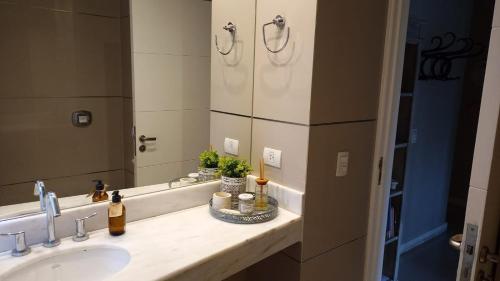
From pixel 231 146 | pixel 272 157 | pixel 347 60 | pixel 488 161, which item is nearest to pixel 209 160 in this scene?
pixel 231 146

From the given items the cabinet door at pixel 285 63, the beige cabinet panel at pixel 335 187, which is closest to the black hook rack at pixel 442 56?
the beige cabinet panel at pixel 335 187

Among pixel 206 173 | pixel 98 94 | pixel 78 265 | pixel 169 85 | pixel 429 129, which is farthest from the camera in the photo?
pixel 429 129

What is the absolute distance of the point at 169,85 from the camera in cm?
151

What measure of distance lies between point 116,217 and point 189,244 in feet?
0.92

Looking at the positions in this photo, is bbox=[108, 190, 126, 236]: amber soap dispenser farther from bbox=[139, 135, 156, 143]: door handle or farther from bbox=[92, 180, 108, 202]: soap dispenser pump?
bbox=[139, 135, 156, 143]: door handle

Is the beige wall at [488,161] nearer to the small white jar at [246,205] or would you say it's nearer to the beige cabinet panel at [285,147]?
the beige cabinet panel at [285,147]

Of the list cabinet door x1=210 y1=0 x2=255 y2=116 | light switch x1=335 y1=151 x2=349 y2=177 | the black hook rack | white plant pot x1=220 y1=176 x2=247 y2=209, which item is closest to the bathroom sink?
white plant pot x1=220 y1=176 x2=247 y2=209

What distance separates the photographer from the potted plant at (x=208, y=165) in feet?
5.31

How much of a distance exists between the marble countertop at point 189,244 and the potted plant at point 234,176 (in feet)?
0.45

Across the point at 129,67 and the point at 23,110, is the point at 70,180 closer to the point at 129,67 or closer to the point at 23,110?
the point at 23,110

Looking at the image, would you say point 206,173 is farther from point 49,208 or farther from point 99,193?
point 49,208

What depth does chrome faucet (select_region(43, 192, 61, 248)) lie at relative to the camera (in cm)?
111

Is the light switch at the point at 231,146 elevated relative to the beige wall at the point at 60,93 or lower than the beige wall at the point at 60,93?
lower

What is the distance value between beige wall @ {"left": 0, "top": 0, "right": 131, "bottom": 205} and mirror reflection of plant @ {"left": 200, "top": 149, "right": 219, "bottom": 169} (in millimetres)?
387
